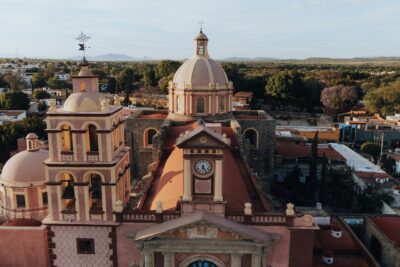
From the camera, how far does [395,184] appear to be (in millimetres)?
28531

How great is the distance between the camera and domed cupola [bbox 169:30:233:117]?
25.4 metres

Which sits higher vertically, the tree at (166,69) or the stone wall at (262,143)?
the tree at (166,69)

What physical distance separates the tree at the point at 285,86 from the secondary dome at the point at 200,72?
3837cm

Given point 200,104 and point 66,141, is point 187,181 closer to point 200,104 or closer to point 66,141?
point 66,141

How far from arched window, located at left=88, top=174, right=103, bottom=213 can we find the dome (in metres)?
5.53

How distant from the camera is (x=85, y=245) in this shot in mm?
14547

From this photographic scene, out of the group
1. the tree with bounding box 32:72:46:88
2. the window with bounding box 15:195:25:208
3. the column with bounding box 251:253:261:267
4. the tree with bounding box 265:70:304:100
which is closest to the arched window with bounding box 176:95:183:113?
the window with bounding box 15:195:25:208

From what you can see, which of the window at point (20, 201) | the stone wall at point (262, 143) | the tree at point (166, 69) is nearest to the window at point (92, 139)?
the window at point (20, 201)

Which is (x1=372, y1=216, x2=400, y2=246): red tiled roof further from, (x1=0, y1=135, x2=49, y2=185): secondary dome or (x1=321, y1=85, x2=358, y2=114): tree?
(x1=321, y1=85, x2=358, y2=114): tree

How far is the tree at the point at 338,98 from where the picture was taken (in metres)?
62.2

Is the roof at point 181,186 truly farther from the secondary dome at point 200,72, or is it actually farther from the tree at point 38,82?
the tree at point 38,82

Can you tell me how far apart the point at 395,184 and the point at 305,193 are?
6.94 metres

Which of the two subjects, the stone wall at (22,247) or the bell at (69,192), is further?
the stone wall at (22,247)

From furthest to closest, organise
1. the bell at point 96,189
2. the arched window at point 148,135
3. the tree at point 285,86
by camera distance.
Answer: the tree at point 285,86 < the arched window at point 148,135 < the bell at point 96,189
